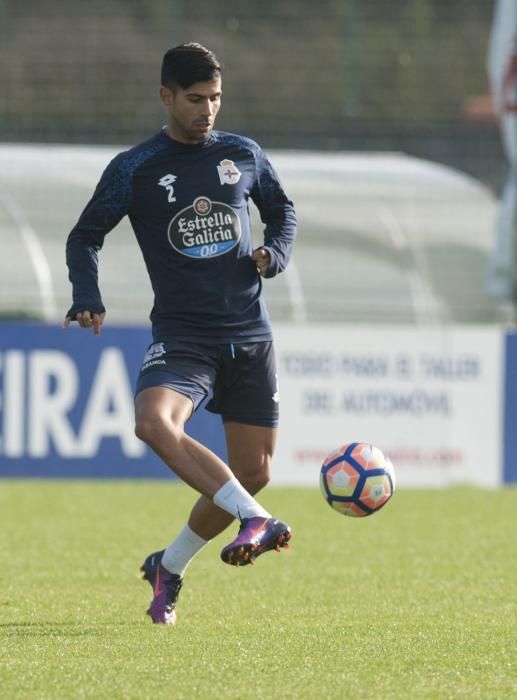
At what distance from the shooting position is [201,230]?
634cm

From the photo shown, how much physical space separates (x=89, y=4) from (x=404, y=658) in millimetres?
25907

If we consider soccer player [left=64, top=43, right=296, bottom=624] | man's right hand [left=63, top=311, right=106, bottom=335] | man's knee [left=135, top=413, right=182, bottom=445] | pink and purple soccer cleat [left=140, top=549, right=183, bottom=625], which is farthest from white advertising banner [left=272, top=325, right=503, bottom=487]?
man's knee [left=135, top=413, right=182, bottom=445]

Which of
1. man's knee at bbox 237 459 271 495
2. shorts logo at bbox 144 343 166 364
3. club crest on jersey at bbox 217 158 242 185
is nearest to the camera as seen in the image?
shorts logo at bbox 144 343 166 364

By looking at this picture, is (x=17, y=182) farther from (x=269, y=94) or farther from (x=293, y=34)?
(x=293, y=34)

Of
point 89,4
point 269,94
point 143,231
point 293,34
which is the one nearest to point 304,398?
Answer: point 143,231

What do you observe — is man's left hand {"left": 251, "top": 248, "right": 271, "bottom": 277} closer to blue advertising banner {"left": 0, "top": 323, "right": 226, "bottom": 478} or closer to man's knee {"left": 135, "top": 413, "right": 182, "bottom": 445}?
man's knee {"left": 135, "top": 413, "right": 182, "bottom": 445}

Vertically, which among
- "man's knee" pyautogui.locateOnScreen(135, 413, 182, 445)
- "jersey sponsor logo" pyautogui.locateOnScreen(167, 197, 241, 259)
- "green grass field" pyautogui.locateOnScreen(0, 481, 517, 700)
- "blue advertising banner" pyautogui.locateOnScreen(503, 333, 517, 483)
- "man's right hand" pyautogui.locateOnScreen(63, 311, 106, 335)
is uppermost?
"jersey sponsor logo" pyautogui.locateOnScreen(167, 197, 241, 259)

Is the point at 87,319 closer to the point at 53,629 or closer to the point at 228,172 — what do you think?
the point at 228,172

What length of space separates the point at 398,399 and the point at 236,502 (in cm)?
899

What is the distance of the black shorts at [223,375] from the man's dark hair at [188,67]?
1.04m

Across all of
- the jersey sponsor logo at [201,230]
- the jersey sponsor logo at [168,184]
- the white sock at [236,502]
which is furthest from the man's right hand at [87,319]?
the white sock at [236,502]

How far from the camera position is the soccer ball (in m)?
6.65

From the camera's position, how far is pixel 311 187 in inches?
733

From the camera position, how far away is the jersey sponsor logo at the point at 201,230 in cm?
633
